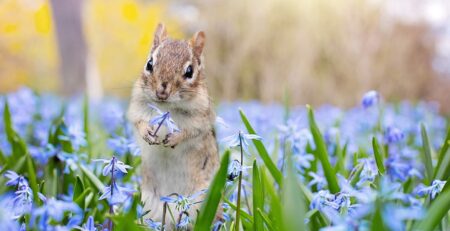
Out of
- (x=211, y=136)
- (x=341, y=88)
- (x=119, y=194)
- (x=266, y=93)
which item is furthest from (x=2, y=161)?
(x=341, y=88)

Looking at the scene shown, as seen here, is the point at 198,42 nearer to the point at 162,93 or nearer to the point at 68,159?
the point at 162,93

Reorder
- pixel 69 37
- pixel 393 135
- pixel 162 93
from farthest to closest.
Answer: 1. pixel 69 37
2. pixel 393 135
3. pixel 162 93

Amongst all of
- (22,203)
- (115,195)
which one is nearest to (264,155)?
(115,195)

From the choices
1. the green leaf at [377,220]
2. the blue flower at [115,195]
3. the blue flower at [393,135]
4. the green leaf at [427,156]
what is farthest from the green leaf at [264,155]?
the green leaf at [377,220]

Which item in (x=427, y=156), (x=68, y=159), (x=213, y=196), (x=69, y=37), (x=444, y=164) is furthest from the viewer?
(x=69, y=37)

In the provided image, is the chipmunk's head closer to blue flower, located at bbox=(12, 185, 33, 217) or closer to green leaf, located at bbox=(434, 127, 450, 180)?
blue flower, located at bbox=(12, 185, 33, 217)

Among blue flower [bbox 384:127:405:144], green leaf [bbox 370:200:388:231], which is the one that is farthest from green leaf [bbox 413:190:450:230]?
blue flower [bbox 384:127:405:144]

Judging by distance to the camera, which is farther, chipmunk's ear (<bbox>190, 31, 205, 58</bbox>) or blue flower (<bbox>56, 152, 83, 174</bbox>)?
blue flower (<bbox>56, 152, 83, 174</bbox>)
